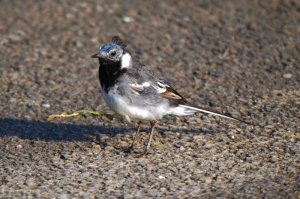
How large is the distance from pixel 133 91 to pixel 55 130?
114 centimetres

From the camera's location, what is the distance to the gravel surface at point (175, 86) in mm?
6141

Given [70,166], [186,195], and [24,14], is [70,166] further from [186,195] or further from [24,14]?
[24,14]

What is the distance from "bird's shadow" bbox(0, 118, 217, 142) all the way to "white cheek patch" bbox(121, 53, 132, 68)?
2.65 ft

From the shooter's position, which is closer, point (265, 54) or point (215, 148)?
point (215, 148)

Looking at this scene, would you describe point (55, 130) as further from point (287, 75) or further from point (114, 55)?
point (287, 75)

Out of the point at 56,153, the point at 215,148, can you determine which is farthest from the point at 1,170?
the point at 215,148

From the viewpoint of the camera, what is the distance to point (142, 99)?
6.73 metres

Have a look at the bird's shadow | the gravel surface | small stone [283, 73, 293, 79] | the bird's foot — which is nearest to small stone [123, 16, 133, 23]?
the gravel surface

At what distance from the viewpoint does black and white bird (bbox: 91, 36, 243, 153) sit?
665cm

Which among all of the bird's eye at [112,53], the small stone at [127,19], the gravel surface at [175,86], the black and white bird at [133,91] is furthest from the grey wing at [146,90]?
the small stone at [127,19]

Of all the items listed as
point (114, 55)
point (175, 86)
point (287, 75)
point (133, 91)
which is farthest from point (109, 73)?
point (287, 75)

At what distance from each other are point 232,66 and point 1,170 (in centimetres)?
374

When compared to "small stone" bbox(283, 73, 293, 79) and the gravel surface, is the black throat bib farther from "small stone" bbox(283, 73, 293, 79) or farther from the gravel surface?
"small stone" bbox(283, 73, 293, 79)

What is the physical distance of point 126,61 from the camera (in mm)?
6914
